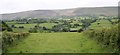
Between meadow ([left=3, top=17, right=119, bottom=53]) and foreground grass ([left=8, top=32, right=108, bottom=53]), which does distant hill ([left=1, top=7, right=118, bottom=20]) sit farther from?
foreground grass ([left=8, top=32, right=108, bottom=53])

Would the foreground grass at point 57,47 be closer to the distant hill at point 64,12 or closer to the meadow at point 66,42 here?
the meadow at point 66,42

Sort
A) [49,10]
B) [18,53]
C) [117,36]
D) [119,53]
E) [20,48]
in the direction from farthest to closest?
[49,10], [20,48], [18,53], [117,36], [119,53]

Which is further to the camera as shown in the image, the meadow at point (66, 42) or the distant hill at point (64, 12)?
the distant hill at point (64, 12)

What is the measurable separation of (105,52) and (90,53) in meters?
1.30

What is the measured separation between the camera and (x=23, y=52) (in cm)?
1817

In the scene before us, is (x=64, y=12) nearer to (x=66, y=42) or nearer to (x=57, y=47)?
(x=66, y=42)

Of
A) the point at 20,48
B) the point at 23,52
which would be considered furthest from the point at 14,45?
the point at 23,52

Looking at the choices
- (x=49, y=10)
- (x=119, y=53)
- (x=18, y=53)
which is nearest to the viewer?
(x=119, y=53)

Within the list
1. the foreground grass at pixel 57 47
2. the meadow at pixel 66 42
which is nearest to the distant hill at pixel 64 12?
the meadow at pixel 66 42

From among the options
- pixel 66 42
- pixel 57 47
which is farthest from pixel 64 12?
pixel 57 47

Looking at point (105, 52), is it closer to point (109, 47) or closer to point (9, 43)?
point (109, 47)

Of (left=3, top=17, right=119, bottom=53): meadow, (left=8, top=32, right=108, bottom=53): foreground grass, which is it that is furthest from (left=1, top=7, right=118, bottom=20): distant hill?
(left=8, top=32, right=108, bottom=53): foreground grass

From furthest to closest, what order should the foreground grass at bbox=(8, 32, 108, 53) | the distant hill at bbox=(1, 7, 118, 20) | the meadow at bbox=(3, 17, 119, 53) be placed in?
the distant hill at bbox=(1, 7, 118, 20) < the foreground grass at bbox=(8, 32, 108, 53) < the meadow at bbox=(3, 17, 119, 53)

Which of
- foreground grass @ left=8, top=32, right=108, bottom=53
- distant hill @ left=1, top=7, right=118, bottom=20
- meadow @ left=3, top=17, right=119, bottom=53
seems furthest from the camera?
distant hill @ left=1, top=7, right=118, bottom=20
